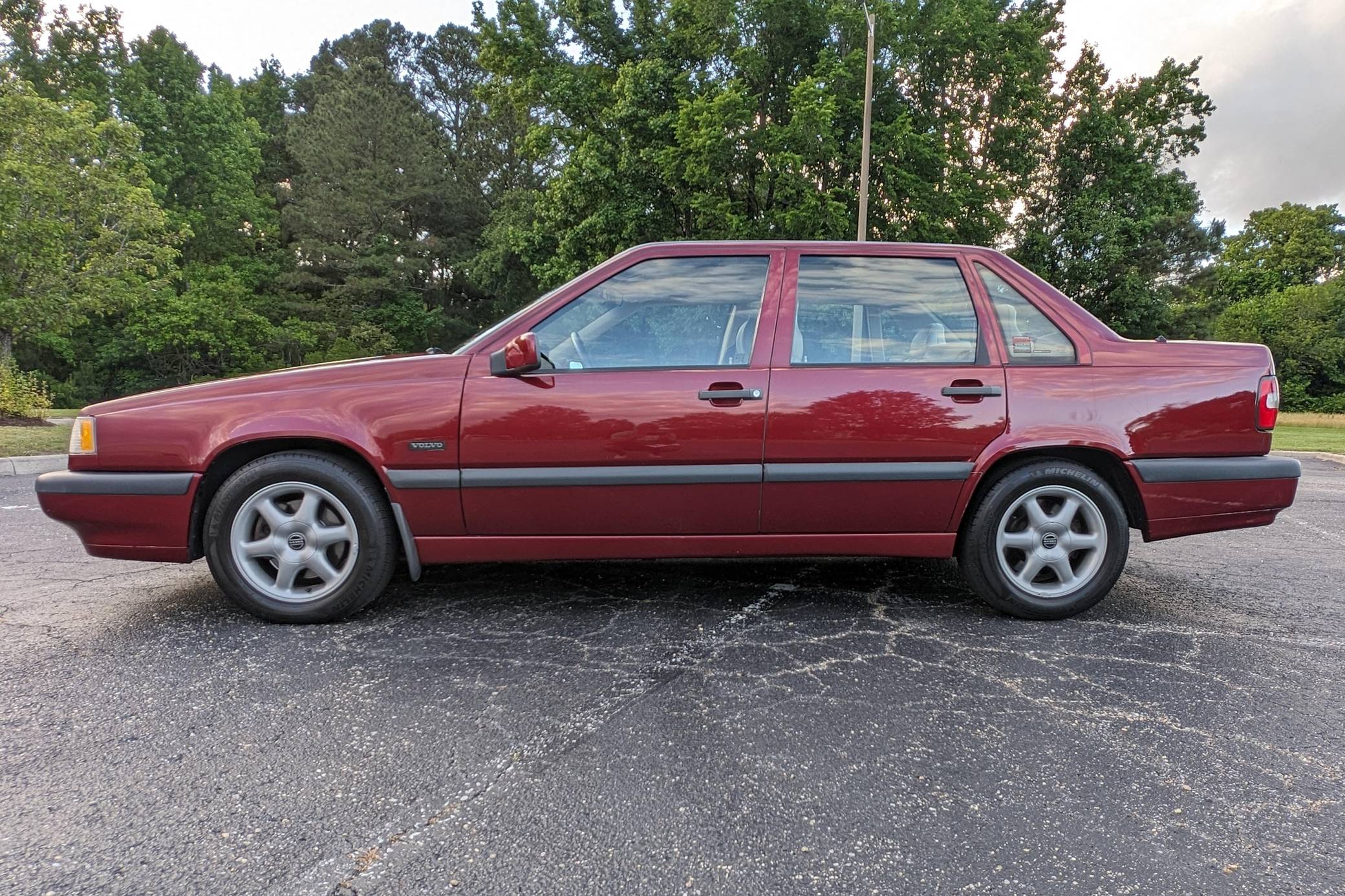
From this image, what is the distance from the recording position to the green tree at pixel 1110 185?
887 inches

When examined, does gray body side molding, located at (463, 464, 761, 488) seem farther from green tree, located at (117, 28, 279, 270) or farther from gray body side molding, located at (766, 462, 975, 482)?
green tree, located at (117, 28, 279, 270)

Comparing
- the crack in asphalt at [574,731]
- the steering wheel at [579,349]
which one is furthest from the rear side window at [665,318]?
the crack in asphalt at [574,731]

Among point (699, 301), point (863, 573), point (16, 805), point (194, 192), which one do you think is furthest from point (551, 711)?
point (194, 192)

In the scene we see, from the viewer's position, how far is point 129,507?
3070 millimetres

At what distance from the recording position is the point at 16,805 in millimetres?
1832

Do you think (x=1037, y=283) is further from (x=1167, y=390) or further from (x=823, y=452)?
Result: (x=823, y=452)

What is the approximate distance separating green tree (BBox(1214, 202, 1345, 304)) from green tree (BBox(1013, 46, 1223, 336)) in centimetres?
3335

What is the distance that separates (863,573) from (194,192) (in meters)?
36.7

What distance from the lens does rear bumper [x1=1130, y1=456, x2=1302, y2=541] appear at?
324 cm

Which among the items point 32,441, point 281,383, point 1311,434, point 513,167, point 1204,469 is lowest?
point 1311,434

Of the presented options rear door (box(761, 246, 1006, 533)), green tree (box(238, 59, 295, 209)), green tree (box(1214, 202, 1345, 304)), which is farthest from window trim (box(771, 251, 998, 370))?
green tree (box(1214, 202, 1345, 304))

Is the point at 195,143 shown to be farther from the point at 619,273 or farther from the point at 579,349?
the point at 579,349

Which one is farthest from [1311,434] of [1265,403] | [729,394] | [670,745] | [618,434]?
[670,745]

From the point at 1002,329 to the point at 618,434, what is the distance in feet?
5.98
